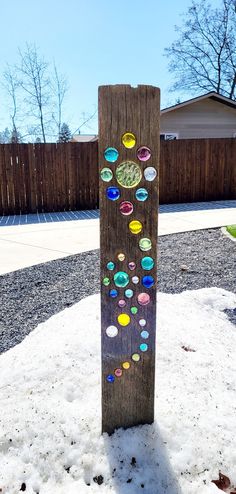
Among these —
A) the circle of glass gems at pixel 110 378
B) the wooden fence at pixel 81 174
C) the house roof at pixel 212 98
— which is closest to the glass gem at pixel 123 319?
the circle of glass gems at pixel 110 378

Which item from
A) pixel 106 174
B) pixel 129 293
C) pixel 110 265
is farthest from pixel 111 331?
pixel 106 174

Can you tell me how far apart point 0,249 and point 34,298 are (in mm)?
2134

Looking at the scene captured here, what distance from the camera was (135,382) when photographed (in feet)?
5.30

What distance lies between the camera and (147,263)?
4.96 feet

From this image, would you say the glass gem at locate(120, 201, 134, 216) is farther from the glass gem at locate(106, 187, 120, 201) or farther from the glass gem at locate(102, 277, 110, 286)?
the glass gem at locate(102, 277, 110, 286)

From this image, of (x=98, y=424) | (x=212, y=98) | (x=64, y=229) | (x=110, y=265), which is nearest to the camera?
(x=110, y=265)

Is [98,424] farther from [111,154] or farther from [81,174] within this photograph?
[81,174]

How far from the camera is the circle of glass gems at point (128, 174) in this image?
4.65ft

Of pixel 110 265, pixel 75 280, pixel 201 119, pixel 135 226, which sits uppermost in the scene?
pixel 201 119

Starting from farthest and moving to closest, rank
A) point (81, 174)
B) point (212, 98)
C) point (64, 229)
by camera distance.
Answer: point (212, 98)
point (81, 174)
point (64, 229)

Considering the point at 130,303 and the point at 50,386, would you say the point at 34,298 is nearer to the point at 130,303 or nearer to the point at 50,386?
the point at 50,386

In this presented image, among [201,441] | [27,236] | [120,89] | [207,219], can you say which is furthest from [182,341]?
[207,219]

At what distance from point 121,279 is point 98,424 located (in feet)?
2.27

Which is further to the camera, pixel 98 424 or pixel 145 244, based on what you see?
pixel 98 424
